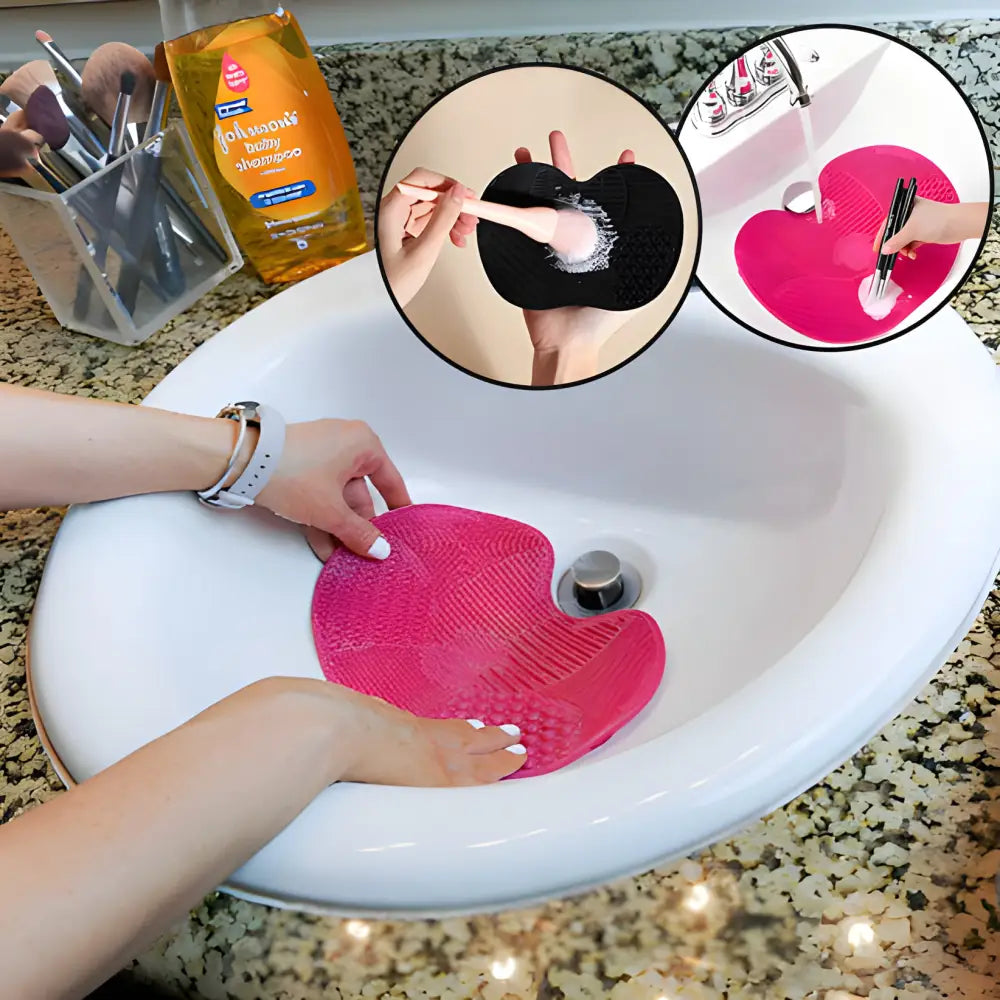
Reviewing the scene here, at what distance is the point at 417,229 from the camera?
54 cm

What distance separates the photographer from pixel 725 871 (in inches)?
15.2

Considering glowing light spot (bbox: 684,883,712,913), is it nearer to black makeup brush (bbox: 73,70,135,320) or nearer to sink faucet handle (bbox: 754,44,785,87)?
sink faucet handle (bbox: 754,44,785,87)

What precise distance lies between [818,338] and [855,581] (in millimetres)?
148

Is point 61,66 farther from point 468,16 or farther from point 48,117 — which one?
point 468,16

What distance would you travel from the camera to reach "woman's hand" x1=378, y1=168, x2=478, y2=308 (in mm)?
528

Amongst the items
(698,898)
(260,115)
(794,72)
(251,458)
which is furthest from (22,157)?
(698,898)

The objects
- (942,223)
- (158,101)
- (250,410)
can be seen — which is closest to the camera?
(942,223)

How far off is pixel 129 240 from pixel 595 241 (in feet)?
1.21

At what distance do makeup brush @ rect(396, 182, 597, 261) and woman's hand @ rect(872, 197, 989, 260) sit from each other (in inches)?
6.3

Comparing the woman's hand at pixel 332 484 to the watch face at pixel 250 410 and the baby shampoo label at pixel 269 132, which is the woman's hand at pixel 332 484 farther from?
the baby shampoo label at pixel 269 132

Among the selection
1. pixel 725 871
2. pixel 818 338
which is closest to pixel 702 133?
pixel 818 338

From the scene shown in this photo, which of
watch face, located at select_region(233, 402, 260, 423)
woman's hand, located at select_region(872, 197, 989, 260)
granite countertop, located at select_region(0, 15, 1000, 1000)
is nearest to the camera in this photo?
granite countertop, located at select_region(0, 15, 1000, 1000)

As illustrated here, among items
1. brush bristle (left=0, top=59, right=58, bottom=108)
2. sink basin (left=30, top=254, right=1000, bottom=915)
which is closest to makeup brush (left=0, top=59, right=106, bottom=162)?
brush bristle (left=0, top=59, right=58, bottom=108)

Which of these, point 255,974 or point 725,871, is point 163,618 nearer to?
point 255,974
